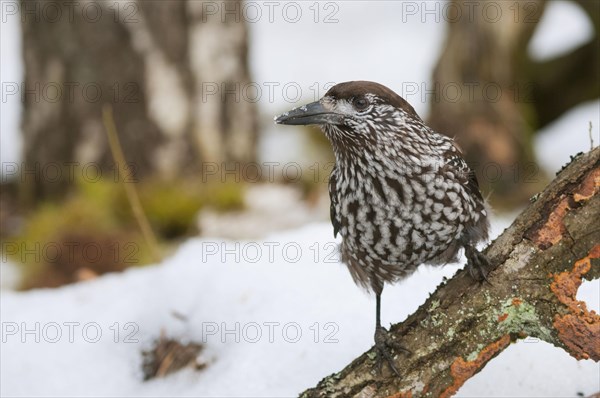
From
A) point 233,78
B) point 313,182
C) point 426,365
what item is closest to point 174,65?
point 233,78

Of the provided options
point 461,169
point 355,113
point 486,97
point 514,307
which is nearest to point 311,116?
point 355,113

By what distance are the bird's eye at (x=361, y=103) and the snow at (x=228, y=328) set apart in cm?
118

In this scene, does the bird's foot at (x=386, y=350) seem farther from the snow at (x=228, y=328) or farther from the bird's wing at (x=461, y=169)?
the bird's wing at (x=461, y=169)

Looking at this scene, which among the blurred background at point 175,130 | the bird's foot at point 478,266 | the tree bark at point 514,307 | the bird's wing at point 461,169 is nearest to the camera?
the tree bark at point 514,307

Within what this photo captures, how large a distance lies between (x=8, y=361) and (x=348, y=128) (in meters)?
2.29

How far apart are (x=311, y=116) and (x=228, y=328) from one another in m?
1.34

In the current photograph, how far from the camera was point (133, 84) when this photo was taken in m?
7.35

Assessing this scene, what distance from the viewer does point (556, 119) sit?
969 centimetres

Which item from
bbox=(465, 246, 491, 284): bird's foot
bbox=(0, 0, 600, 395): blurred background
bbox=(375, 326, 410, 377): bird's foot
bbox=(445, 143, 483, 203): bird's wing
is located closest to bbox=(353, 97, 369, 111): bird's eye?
bbox=(445, 143, 483, 203): bird's wing

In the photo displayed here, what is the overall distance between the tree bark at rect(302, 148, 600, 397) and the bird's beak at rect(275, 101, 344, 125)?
937mm

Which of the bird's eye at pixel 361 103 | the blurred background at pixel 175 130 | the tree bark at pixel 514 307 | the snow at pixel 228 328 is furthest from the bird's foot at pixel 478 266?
the blurred background at pixel 175 130

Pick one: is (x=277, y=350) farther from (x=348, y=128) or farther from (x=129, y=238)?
(x=129, y=238)

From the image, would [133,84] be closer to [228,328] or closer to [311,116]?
[228,328]

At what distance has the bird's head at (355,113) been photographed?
3688mm
